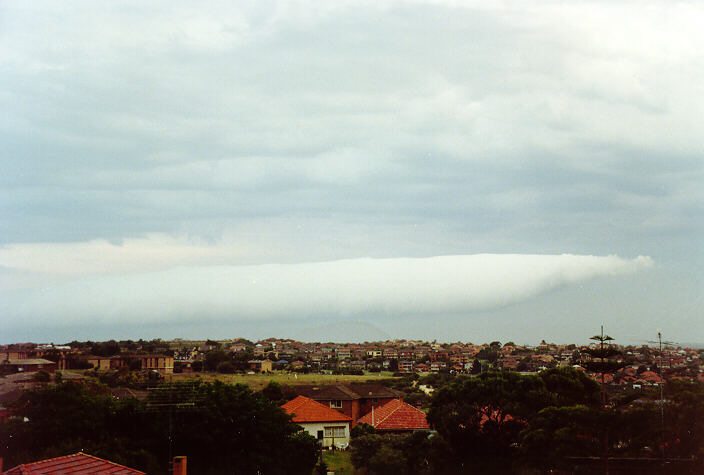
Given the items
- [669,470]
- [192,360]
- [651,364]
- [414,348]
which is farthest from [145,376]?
[414,348]

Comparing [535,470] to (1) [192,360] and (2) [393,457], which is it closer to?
Result: (2) [393,457]

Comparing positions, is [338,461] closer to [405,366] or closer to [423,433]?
[423,433]

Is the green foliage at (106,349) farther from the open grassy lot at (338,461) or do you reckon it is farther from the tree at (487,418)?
the tree at (487,418)

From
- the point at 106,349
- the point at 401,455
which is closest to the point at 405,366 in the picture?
the point at 106,349

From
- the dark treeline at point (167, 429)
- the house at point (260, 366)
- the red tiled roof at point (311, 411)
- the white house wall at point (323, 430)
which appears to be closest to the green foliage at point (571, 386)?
the dark treeline at point (167, 429)

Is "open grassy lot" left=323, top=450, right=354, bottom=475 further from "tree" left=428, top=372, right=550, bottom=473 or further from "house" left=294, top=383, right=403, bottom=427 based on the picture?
"house" left=294, top=383, right=403, bottom=427

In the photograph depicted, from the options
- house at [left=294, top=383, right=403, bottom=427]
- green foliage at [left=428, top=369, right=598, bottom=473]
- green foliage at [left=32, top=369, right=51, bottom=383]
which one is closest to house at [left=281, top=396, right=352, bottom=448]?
house at [left=294, top=383, right=403, bottom=427]

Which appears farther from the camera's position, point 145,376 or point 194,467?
point 145,376
